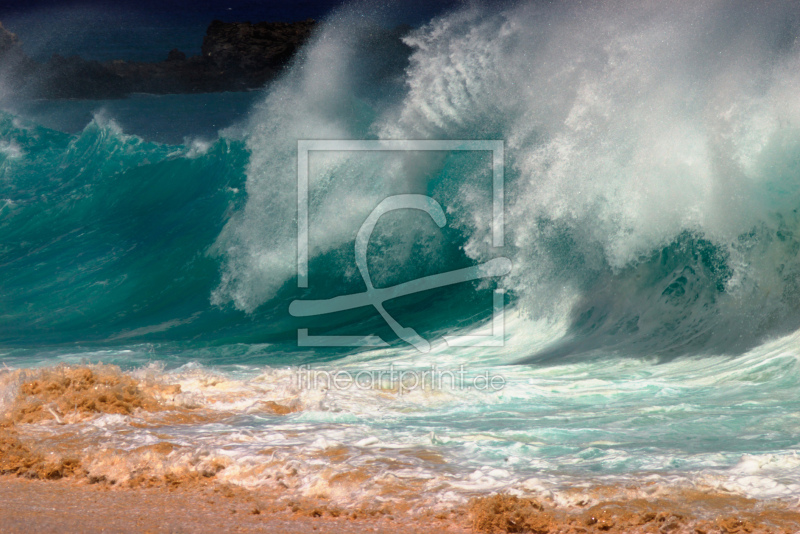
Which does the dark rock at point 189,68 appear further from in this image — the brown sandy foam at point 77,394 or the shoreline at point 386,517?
the shoreline at point 386,517

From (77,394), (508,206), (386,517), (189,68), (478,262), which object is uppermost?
(189,68)

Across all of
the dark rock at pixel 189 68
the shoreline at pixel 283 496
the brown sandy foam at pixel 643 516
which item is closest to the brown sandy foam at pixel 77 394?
the shoreline at pixel 283 496

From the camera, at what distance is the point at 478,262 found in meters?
9.87

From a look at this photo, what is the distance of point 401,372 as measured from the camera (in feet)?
22.1

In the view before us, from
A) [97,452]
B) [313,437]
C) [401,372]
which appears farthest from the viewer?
[401,372]

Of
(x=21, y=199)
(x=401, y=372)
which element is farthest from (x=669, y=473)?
(x=21, y=199)

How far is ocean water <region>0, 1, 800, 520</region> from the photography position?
429 centimetres

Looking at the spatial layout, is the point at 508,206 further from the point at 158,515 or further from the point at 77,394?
the point at 158,515

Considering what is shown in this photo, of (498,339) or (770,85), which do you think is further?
(498,339)

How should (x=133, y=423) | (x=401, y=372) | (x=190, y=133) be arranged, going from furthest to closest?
(x=190, y=133) < (x=401, y=372) < (x=133, y=423)

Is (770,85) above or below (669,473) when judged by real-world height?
above

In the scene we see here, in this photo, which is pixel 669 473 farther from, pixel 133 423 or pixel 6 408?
pixel 6 408

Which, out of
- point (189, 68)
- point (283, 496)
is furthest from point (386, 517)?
point (189, 68)

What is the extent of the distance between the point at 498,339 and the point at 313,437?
406 centimetres
